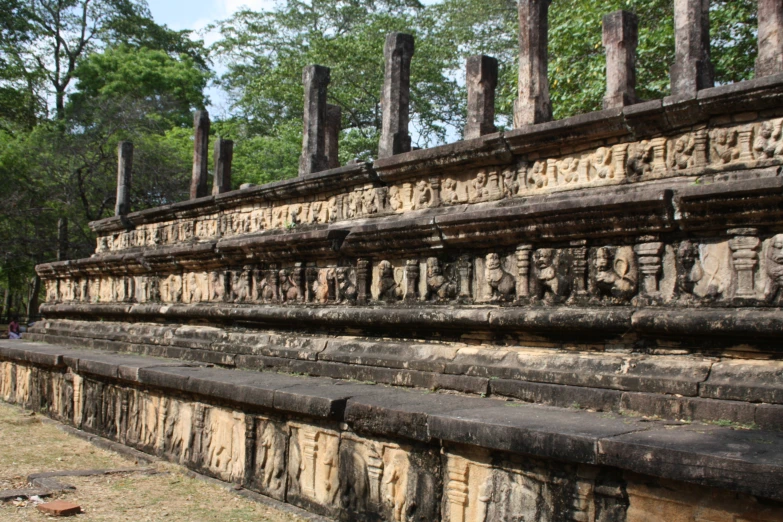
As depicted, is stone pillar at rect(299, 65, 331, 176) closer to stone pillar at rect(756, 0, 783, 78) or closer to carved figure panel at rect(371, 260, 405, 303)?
carved figure panel at rect(371, 260, 405, 303)

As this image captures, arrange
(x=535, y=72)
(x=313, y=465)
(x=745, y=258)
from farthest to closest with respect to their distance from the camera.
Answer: (x=535, y=72)
(x=313, y=465)
(x=745, y=258)

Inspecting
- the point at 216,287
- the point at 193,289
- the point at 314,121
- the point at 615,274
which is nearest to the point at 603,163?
the point at 615,274

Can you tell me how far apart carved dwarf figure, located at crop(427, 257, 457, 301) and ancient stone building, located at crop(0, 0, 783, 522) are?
0.04 feet

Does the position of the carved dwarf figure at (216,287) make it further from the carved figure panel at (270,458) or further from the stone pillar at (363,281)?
the carved figure panel at (270,458)

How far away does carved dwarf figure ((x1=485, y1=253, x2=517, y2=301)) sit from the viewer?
4590 millimetres

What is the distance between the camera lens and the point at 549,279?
4.34 meters

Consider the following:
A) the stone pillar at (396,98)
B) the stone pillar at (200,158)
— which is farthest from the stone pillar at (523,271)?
the stone pillar at (200,158)

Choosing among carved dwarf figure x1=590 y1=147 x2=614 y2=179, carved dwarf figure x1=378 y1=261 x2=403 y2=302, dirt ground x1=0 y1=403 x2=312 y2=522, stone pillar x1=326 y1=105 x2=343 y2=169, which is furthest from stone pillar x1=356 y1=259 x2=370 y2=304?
stone pillar x1=326 y1=105 x2=343 y2=169

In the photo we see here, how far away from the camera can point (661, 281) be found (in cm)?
390

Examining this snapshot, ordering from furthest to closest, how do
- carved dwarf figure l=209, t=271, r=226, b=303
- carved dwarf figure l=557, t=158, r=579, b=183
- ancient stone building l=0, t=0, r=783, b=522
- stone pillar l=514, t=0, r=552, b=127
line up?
carved dwarf figure l=209, t=271, r=226, b=303
stone pillar l=514, t=0, r=552, b=127
carved dwarf figure l=557, t=158, r=579, b=183
ancient stone building l=0, t=0, r=783, b=522

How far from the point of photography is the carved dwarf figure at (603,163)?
4738mm

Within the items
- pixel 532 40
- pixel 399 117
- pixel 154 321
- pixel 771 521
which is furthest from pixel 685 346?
pixel 154 321

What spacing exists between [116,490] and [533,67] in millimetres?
4338

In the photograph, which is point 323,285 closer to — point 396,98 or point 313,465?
point 396,98
